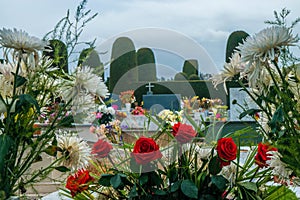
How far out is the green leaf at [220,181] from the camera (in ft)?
2.83

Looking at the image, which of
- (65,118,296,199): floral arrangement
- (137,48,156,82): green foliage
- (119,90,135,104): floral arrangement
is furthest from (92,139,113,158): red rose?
(119,90,135,104): floral arrangement

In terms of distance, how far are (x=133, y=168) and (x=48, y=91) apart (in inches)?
12.0

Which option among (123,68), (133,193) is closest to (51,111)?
(133,193)

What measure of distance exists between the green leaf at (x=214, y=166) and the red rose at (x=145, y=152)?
0.13 m

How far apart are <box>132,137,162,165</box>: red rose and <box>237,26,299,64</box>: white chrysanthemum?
323 mm

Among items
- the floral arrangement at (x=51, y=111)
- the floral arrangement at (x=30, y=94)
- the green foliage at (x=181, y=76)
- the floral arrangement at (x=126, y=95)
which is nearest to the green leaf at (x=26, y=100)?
the floral arrangement at (x=30, y=94)

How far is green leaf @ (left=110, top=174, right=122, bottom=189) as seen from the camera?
0.86 metres

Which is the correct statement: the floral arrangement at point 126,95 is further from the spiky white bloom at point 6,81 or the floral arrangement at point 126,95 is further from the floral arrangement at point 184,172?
the spiky white bloom at point 6,81

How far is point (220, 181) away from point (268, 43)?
372 mm

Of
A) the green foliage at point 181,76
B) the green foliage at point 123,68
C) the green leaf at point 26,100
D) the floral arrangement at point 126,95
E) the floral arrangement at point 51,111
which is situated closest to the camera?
the green leaf at point 26,100

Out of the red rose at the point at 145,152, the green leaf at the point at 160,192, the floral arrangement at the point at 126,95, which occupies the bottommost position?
the green leaf at the point at 160,192

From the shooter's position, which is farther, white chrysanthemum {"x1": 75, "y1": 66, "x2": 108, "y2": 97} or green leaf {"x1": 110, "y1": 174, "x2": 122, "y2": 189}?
green leaf {"x1": 110, "y1": 174, "x2": 122, "y2": 189}

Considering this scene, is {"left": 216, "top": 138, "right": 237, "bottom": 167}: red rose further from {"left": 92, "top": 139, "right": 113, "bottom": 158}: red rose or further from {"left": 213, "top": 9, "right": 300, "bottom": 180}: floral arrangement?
{"left": 92, "top": 139, "right": 113, "bottom": 158}: red rose

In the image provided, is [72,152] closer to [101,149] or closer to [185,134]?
[101,149]
